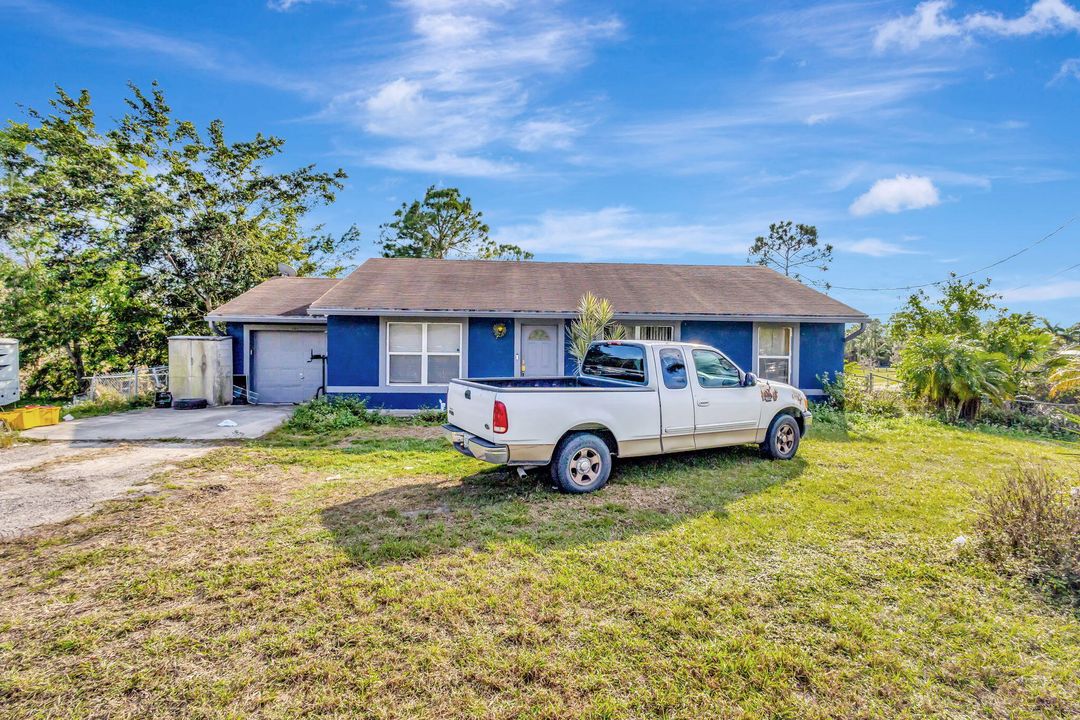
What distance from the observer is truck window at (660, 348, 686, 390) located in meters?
6.29

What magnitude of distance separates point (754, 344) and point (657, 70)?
290 inches

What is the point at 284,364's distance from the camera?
1366cm

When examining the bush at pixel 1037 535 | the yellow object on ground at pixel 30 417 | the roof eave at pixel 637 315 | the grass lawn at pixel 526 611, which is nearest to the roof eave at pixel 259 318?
the roof eave at pixel 637 315

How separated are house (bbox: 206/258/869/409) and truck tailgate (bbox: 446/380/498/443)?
538 centimetres

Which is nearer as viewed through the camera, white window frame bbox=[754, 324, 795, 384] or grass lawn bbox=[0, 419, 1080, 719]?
grass lawn bbox=[0, 419, 1080, 719]

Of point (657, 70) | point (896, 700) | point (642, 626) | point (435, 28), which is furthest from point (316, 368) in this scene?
point (896, 700)

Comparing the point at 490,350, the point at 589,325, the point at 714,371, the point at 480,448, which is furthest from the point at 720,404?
the point at 490,350

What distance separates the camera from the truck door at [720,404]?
6496 millimetres

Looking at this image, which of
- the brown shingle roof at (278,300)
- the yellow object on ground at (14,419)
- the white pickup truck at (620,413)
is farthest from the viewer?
the brown shingle roof at (278,300)

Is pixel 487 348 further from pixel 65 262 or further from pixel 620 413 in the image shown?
pixel 65 262

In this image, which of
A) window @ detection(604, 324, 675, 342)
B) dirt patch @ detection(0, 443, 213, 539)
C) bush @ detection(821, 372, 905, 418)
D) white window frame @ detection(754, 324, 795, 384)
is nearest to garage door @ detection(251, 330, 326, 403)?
dirt patch @ detection(0, 443, 213, 539)

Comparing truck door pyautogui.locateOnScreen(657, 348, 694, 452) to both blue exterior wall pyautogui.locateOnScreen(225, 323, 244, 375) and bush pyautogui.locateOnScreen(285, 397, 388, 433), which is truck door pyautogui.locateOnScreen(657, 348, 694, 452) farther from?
blue exterior wall pyautogui.locateOnScreen(225, 323, 244, 375)

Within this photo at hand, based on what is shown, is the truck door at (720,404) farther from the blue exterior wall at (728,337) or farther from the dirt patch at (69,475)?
the dirt patch at (69,475)

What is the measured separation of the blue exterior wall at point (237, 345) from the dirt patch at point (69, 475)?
5.74 metres
